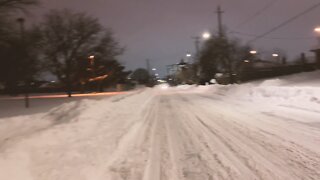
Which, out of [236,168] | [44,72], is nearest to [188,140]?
[236,168]

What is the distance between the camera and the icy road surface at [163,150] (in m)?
7.57

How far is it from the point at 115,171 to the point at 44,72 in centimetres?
5779

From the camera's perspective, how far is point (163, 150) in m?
10.4

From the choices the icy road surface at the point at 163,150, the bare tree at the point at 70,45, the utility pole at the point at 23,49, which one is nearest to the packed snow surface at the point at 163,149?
the icy road surface at the point at 163,150

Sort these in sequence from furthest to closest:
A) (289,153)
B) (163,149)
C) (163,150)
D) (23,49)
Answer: (23,49)
(163,149)
(163,150)
(289,153)

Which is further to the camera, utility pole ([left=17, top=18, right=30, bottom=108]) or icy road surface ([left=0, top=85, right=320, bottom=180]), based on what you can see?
utility pole ([left=17, top=18, right=30, bottom=108])

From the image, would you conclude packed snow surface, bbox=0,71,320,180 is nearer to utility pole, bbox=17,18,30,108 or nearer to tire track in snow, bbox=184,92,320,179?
tire track in snow, bbox=184,92,320,179

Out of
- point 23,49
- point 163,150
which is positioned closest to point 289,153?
point 163,150

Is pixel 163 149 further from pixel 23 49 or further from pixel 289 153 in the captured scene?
pixel 23 49

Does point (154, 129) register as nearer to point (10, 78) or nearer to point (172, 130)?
point (172, 130)

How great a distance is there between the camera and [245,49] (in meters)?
99.1

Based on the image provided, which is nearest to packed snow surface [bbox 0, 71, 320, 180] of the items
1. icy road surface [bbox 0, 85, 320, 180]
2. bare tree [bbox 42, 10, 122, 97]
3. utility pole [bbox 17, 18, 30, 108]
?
icy road surface [bbox 0, 85, 320, 180]

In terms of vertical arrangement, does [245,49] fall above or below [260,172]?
above

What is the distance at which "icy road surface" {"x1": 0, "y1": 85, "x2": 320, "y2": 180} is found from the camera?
24.8 feet
